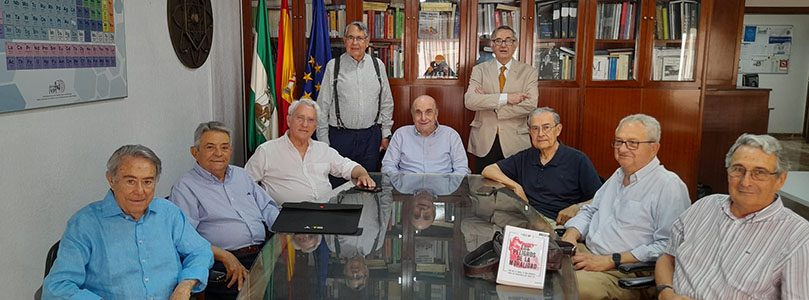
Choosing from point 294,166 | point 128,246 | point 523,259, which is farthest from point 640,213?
point 128,246

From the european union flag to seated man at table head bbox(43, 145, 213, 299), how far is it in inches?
98.2

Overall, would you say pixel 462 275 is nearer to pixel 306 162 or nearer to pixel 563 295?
pixel 563 295

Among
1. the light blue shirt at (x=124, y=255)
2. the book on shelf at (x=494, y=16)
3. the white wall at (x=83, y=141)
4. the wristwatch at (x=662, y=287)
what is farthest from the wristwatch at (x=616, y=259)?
the book on shelf at (x=494, y=16)

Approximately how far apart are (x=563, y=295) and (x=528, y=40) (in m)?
3.21

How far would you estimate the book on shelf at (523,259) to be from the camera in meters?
1.58

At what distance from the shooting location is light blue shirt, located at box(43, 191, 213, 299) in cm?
170

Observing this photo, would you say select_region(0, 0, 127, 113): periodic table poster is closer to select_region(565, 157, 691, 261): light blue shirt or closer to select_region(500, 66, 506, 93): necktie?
select_region(565, 157, 691, 261): light blue shirt

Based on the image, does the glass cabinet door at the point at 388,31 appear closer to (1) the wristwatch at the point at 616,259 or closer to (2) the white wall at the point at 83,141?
(2) the white wall at the point at 83,141

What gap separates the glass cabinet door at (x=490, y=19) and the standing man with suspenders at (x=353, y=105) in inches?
35.5

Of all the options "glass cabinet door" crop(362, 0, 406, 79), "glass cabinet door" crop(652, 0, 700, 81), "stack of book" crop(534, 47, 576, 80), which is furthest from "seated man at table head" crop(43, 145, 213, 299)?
"glass cabinet door" crop(652, 0, 700, 81)

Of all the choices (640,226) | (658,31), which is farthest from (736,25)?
(640,226)

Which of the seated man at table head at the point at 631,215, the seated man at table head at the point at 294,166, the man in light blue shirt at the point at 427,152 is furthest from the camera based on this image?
the man in light blue shirt at the point at 427,152

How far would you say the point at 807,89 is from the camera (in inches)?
364

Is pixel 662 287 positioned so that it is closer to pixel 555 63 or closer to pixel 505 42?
pixel 505 42
